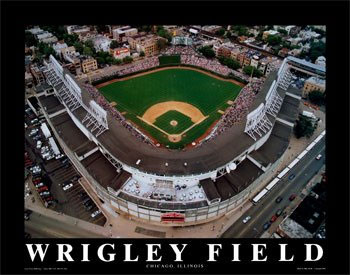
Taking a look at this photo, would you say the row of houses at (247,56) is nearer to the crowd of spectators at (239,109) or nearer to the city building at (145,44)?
the crowd of spectators at (239,109)

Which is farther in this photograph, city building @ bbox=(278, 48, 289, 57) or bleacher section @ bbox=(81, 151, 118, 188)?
city building @ bbox=(278, 48, 289, 57)

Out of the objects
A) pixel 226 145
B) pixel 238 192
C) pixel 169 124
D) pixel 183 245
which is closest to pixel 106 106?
pixel 169 124

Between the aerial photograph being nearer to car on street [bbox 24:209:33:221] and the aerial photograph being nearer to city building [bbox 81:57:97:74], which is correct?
car on street [bbox 24:209:33:221]

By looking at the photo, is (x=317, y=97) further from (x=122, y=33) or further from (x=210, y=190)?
(x=122, y=33)

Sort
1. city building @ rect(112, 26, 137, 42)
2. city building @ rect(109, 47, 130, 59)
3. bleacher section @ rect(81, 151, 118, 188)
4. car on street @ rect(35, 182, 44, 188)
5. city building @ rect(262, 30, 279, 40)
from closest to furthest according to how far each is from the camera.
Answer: bleacher section @ rect(81, 151, 118, 188), car on street @ rect(35, 182, 44, 188), city building @ rect(109, 47, 130, 59), city building @ rect(112, 26, 137, 42), city building @ rect(262, 30, 279, 40)

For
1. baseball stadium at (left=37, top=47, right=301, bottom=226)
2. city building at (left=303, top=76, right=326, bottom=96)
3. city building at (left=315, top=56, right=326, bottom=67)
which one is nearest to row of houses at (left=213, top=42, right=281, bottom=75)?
baseball stadium at (left=37, top=47, right=301, bottom=226)

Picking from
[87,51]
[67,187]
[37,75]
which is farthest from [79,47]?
[67,187]

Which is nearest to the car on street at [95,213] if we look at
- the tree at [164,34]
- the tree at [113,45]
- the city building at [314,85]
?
the city building at [314,85]
